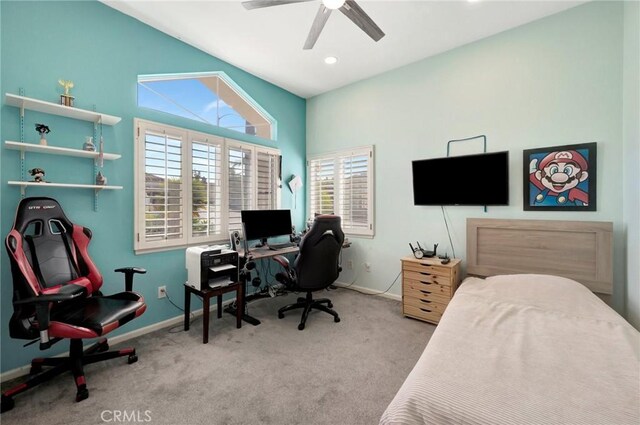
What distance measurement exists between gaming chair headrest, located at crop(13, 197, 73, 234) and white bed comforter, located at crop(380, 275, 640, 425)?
8.52 ft

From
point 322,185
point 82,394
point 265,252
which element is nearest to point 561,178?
point 322,185

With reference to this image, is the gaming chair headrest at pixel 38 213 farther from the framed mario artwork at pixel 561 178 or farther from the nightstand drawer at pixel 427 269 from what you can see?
the framed mario artwork at pixel 561 178

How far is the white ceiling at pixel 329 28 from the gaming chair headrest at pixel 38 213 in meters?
1.89

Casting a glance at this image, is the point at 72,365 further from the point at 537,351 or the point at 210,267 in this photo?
the point at 537,351

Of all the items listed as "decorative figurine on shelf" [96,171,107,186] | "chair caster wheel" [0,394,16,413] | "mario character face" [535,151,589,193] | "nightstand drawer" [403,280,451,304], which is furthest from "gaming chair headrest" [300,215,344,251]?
"chair caster wheel" [0,394,16,413]

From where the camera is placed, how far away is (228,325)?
9.23 feet

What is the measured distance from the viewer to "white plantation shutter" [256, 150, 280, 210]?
12.6 feet

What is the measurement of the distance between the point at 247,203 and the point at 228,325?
1.60 metres

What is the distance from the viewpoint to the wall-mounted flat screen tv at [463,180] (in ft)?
8.97

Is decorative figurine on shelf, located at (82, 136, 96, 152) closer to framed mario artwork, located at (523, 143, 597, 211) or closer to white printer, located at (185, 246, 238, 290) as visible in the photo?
white printer, located at (185, 246, 238, 290)

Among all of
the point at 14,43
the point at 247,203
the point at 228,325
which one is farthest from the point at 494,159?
the point at 14,43

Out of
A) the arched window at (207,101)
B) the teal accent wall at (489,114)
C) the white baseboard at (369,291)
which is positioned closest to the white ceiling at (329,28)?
the teal accent wall at (489,114)

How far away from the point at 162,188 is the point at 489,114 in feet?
11.9

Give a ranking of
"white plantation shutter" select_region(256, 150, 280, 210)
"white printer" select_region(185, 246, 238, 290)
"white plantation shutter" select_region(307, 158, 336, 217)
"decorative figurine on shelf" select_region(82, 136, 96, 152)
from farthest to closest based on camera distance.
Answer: "white plantation shutter" select_region(307, 158, 336, 217), "white plantation shutter" select_region(256, 150, 280, 210), "white printer" select_region(185, 246, 238, 290), "decorative figurine on shelf" select_region(82, 136, 96, 152)
